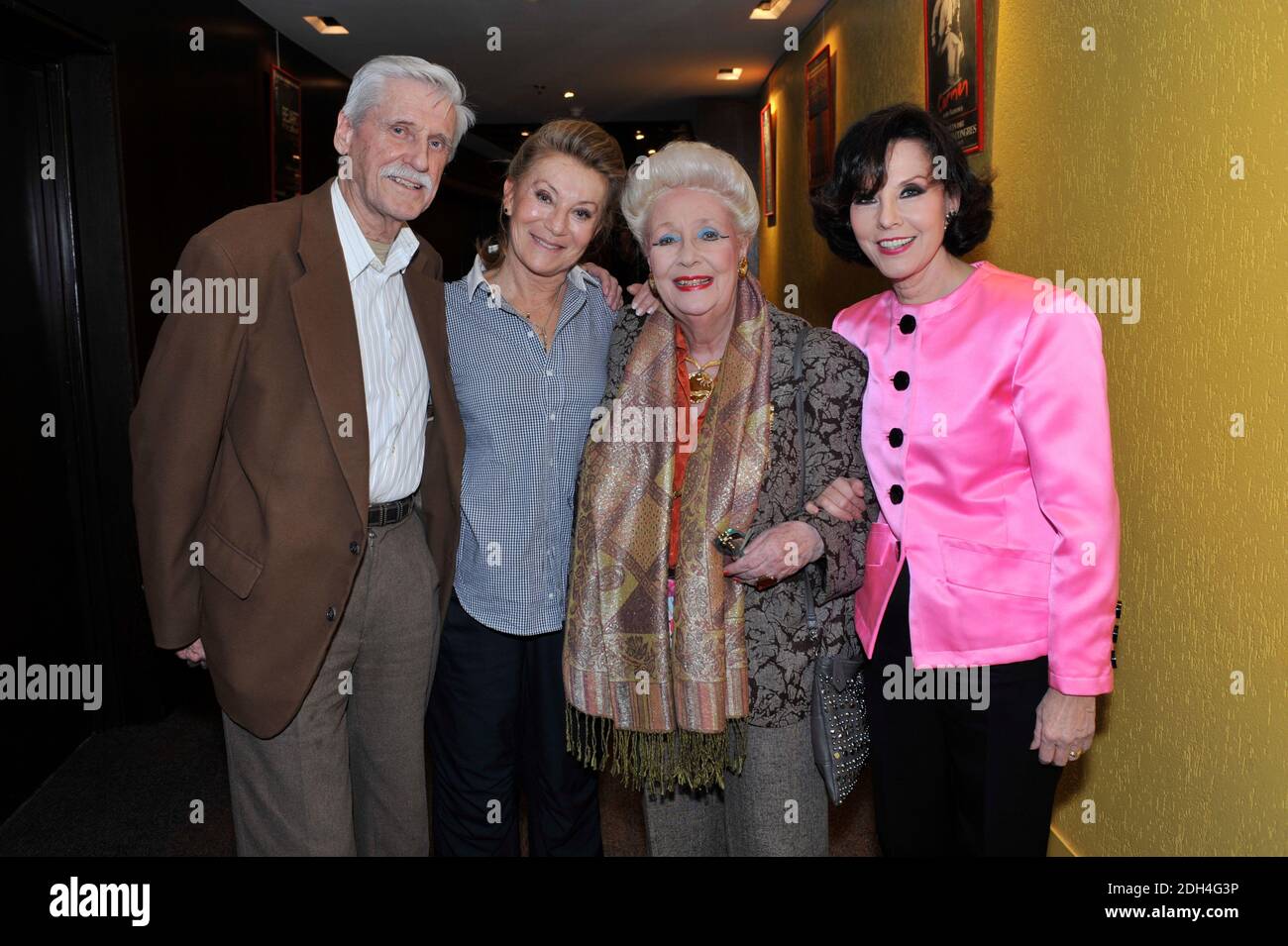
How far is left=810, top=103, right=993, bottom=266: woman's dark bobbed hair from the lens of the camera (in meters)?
1.75

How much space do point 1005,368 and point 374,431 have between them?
A: 1.12 metres

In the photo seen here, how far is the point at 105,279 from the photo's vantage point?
12.3 feet

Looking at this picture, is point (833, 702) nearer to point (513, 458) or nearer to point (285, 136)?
point (513, 458)

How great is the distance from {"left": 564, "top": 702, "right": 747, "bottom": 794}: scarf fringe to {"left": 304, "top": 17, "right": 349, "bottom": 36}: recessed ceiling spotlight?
17.7 ft

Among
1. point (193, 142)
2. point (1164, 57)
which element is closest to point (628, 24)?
point (193, 142)

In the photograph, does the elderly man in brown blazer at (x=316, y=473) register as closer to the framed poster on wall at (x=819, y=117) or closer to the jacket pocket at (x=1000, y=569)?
the jacket pocket at (x=1000, y=569)

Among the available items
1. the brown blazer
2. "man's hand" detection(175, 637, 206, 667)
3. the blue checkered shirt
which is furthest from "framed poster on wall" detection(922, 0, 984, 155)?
→ "man's hand" detection(175, 637, 206, 667)

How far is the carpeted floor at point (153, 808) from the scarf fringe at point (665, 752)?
1020mm

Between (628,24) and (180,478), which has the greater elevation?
(628,24)

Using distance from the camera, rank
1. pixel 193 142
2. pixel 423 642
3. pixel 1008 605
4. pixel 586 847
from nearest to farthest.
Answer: pixel 1008 605
pixel 423 642
pixel 586 847
pixel 193 142

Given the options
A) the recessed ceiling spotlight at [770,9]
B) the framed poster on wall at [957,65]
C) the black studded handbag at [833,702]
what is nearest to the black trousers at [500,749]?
the black studded handbag at [833,702]

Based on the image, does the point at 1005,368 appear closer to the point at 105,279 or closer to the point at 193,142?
the point at 105,279

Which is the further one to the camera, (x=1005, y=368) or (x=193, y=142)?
(x=193, y=142)

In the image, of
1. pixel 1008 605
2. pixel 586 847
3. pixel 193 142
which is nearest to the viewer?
pixel 1008 605
